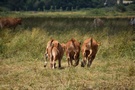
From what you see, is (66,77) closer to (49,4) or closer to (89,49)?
(89,49)

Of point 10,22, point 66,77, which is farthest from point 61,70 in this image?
point 10,22

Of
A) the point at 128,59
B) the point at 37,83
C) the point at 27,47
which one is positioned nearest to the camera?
the point at 37,83

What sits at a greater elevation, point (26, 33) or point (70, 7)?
point (26, 33)

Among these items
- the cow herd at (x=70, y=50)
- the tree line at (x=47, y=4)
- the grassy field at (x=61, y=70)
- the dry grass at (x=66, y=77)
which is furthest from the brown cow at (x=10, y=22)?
the tree line at (x=47, y=4)

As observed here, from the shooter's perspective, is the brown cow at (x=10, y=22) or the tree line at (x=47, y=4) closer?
the brown cow at (x=10, y=22)

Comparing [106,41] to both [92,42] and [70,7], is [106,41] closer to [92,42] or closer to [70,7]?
[92,42]

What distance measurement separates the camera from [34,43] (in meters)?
13.6

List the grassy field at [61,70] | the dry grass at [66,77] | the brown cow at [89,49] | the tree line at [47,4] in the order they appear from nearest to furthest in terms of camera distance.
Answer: the dry grass at [66,77] → the grassy field at [61,70] → the brown cow at [89,49] → the tree line at [47,4]

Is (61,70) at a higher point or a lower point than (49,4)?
higher

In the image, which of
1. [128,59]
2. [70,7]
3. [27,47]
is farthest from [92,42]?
[70,7]

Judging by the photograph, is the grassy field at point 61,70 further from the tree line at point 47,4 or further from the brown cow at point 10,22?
the tree line at point 47,4

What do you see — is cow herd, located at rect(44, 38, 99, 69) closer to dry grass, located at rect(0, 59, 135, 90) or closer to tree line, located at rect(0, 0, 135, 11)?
dry grass, located at rect(0, 59, 135, 90)

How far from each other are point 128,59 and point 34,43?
3868 mm

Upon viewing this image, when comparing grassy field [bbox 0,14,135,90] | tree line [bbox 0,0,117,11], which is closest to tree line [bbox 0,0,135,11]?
tree line [bbox 0,0,117,11]
